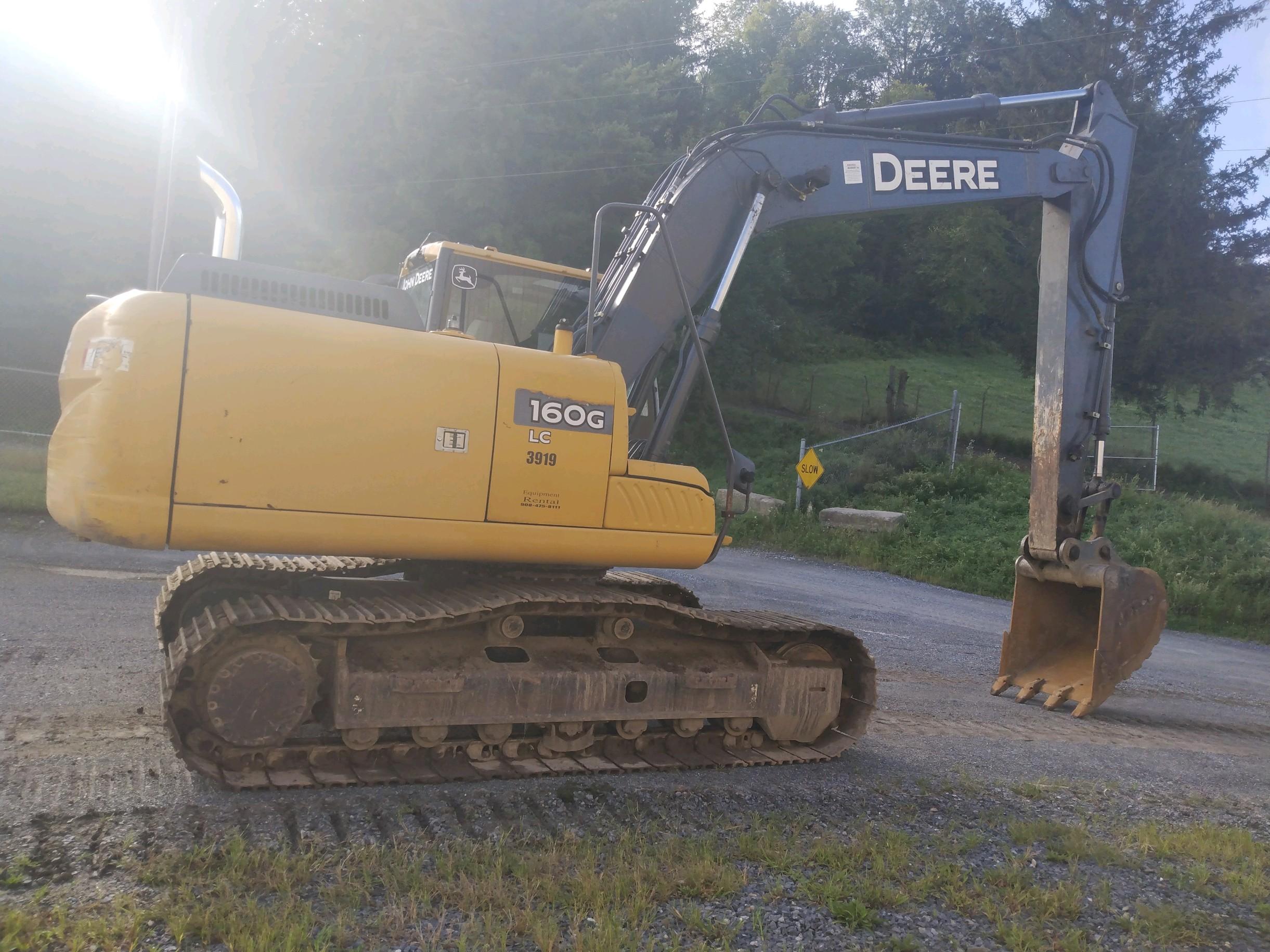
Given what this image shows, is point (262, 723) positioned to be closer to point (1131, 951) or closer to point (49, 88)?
point (1131, 951)

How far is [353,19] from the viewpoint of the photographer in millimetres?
23109

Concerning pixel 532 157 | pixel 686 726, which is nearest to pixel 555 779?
pixel 686 726

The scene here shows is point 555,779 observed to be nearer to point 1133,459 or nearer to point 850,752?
point 850,752

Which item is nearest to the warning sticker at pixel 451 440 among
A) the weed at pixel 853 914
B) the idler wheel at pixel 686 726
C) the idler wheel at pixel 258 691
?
the idler wheel at pixel 258 691

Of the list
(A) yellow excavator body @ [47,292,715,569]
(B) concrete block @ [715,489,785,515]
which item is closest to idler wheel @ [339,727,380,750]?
(A) yellow excavator body @ [47,292,715,569]

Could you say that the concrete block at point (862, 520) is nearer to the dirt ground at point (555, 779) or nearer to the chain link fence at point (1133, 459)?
the chain link fence at point (1133, 459)

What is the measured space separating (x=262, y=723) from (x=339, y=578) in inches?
49.9

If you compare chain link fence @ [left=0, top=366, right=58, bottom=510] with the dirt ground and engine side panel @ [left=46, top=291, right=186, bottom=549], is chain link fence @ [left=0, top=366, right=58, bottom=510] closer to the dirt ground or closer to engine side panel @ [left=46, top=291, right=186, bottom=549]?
the dirt ground

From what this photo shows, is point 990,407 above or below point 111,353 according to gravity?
above

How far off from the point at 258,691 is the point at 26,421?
1422cm

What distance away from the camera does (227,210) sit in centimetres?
508

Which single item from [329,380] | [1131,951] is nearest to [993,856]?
[1131,951]

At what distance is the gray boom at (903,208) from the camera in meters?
5.89

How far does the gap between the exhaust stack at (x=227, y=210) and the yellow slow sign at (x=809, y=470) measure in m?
13.7
